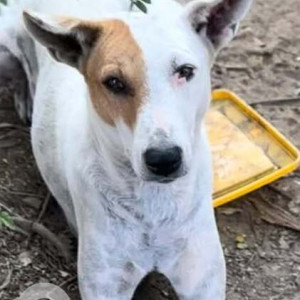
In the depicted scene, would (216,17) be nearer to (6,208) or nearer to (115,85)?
(115,85)

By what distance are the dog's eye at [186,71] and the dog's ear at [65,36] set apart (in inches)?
12.8

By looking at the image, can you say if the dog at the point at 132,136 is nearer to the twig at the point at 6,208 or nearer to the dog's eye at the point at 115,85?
the dog's eye at the point at 115,85

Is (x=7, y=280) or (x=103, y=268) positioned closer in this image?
(x=103, y=268)

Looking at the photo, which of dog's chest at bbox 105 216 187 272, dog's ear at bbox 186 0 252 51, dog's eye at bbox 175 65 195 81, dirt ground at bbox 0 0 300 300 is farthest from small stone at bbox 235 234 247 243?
dog's eye at bbox 175 65 195 81

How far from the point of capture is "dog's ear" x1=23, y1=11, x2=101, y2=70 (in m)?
3.20

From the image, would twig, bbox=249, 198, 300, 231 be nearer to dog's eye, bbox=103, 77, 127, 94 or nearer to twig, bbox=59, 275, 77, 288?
twig, bbox=59, 275, 77, 288

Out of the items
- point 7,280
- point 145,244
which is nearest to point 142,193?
point 145,244

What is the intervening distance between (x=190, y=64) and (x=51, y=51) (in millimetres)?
488

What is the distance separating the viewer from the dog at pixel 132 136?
309cm

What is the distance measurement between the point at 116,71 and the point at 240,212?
1.43 meters

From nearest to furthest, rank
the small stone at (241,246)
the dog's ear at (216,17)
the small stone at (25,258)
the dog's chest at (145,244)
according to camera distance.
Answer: the dog's ear at (216,17) → the dog's chest at (145,244) → the small stone at (25,258) → the small stone at (241,246)

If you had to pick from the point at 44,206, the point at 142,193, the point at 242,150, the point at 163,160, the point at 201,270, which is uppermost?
the point at 163,160

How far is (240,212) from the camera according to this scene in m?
4.41

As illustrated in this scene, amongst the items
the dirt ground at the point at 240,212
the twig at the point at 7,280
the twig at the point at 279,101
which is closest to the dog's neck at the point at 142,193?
the dirt ground at the point at 240,212
